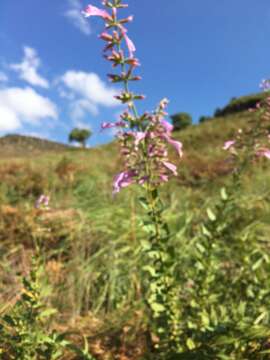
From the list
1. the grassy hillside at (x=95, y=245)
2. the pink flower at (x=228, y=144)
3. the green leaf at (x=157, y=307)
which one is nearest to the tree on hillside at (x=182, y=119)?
the grassy hillside at (x=95, y=245)

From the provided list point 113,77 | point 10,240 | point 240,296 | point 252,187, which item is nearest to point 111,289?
point 240,296

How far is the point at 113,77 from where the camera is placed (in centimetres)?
167

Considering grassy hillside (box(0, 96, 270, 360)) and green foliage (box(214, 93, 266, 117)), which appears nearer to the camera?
grassy hillside (box(0, 96, 270, 360))

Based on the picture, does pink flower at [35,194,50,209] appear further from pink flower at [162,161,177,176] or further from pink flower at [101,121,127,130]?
pink flower at [162,161,177,176]

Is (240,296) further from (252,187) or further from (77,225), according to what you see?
(252,187)

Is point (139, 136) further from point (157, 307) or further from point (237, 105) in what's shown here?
point (237, 105)

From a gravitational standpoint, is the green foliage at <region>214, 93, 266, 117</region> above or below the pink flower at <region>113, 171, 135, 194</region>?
above

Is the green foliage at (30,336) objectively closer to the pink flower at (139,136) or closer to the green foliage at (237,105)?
the pink flower at (139,136)

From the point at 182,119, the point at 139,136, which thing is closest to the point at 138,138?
the point at 139,136

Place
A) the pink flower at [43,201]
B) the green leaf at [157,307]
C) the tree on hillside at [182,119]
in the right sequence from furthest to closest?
the tree on hillside at [182,119] < the pink flower at [43,201] < the green leaf at [157,307]

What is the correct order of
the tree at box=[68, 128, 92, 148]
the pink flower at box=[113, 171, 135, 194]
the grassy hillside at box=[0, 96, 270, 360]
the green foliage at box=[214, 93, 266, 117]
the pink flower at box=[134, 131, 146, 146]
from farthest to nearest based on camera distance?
the tree at box=[68, 128, 92, 148] < the green foliage at box=[214, 93, 266, 117] < the grassy hillside at box=[0, 96, 270, 360] < the pink flower at box=[113, 171, 135, 194] < the pink flower at box=[134, 131, 146, 146]

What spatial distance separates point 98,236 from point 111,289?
3.96 feet

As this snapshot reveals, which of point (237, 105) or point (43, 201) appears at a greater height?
point (237, 105)

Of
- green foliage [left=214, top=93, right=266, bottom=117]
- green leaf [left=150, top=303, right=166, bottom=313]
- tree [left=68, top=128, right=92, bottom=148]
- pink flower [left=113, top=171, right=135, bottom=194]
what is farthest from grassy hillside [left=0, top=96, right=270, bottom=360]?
tree [left=68, top=128, right=92, bottom=148]
